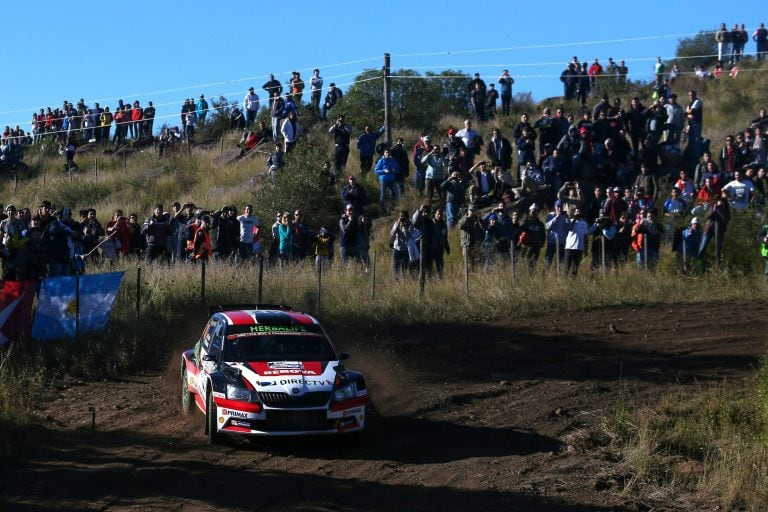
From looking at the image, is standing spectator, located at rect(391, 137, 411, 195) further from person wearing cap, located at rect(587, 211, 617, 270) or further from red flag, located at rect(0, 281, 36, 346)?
red flag, located at rect(0, 281, 36, 346)

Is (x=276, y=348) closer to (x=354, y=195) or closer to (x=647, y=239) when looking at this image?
(x=647, y=239)

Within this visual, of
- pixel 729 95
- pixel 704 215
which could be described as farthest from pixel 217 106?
pixel 704 215

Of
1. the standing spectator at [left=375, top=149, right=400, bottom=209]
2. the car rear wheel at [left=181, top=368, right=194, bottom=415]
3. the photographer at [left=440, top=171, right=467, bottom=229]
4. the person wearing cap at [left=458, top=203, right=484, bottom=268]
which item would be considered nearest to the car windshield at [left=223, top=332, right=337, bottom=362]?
the car rear wheel at [left=181, top=368, right=194, bottom=415]

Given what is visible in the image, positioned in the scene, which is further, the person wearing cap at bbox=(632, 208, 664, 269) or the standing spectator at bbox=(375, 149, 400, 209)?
the standing spectator at bbox=(375, 149, 400, 209)

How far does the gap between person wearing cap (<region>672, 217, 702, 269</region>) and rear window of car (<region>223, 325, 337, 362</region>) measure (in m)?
12.3

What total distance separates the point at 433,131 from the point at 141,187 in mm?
11411

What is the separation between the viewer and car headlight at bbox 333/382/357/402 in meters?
13.7

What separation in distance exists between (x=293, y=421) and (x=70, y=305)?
8421 millimetres

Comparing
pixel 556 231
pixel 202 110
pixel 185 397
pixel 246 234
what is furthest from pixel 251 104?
pixel 185 397

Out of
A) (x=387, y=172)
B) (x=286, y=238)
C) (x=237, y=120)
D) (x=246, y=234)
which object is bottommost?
(x=286, y=238)

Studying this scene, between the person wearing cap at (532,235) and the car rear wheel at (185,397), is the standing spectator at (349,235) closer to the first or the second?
the person wearing cap at (532,235)

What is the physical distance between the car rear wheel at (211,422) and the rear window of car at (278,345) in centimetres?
74

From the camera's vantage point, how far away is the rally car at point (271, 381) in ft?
44.0

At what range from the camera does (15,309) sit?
1930 cm
